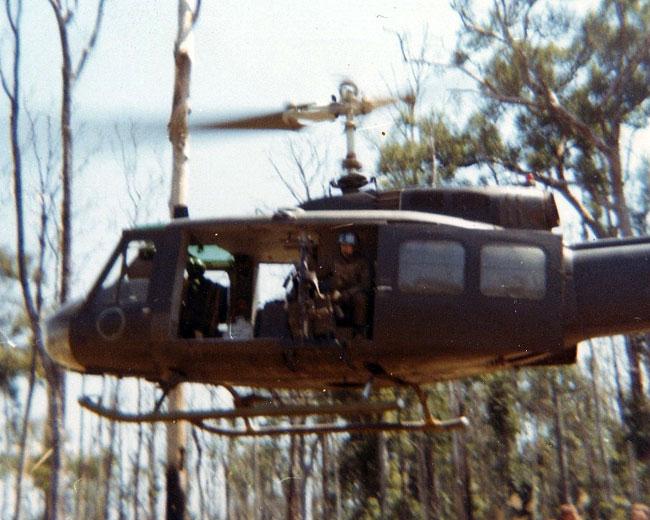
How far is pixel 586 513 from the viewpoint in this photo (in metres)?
26.6

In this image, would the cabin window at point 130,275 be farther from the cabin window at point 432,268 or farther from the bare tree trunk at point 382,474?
the bare tree trunk at point 382,474

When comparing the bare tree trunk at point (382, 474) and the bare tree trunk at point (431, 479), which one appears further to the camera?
the bare tree trunk at point (431, 479)

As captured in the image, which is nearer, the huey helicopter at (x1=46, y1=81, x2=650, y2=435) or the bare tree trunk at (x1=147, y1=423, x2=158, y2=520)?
the huey helicopter at (x1=46, y1=81, x2=650, y2=435)

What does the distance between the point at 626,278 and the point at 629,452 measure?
56.8 ft

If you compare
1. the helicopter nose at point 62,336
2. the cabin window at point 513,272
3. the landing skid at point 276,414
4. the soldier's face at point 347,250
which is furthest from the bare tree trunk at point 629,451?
the helicopter nose at point 62,336

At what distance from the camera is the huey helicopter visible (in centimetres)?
775

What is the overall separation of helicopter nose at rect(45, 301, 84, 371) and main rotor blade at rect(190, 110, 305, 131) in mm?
1987

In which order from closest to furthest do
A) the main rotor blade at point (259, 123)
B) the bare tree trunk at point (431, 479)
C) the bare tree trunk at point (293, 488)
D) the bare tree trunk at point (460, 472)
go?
the main rotor blade at point (259, 123)
the bare tree trunk at point (293, 488)
the bare tree trunk at point (460, 472)
the bare tree trunk at point (431, 479)

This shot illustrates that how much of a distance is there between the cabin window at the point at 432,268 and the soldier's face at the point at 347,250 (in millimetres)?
453

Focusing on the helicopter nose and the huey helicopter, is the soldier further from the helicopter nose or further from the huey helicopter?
the helicopter nose

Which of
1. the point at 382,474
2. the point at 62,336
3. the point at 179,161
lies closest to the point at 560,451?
the point at 382,474

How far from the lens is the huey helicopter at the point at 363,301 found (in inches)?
305

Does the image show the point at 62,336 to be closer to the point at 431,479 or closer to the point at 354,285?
the point at 354,285

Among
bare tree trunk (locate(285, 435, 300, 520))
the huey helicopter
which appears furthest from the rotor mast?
bare tree trunk (locate(285, 435, 300, 520))
